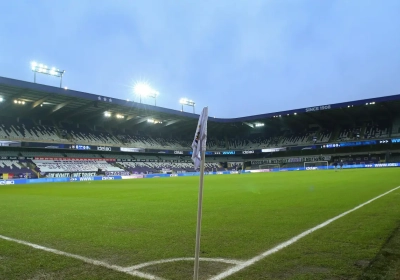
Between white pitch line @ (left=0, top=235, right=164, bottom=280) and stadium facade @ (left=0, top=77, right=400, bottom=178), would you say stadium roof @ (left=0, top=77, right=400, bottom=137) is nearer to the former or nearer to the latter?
stadium facade @ (left=0, top=77, right=400, bottom=178)

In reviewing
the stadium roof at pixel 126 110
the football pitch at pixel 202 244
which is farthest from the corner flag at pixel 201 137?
the stadium roof at pixel 126 110

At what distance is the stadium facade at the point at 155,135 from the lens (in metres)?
48.2

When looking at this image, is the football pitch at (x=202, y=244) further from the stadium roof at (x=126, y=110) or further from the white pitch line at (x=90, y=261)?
the stadium roof at (x=126, y=110)

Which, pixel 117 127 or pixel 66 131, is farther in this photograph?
pixel 117 127

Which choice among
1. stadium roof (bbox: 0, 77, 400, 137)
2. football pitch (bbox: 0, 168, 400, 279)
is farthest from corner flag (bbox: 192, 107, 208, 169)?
stadium roof (bbox: 0, 77, 400, 137)

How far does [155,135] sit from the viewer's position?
77.2 meters

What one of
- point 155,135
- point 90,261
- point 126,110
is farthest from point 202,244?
point 155,135

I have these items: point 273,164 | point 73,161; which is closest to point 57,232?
point 73,161

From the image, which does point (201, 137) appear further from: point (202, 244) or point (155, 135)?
point (155, 135)

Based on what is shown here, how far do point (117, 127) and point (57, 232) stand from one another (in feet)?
214

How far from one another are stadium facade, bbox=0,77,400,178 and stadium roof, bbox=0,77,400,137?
0.15m

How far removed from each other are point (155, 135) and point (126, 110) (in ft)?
63.7

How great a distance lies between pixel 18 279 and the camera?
13.5 ft

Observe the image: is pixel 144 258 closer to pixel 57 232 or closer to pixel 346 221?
pixel 57 232
